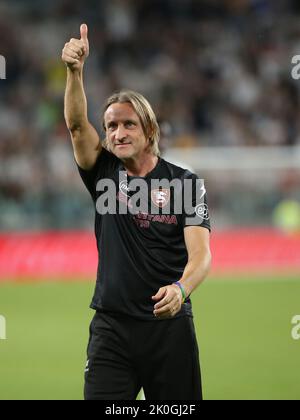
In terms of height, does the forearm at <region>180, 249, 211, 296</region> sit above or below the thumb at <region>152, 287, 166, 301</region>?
above

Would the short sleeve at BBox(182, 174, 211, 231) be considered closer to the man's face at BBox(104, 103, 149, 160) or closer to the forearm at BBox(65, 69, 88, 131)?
the man's face at BBox(104, 103, 149, 160)

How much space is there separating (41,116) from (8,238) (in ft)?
14.7

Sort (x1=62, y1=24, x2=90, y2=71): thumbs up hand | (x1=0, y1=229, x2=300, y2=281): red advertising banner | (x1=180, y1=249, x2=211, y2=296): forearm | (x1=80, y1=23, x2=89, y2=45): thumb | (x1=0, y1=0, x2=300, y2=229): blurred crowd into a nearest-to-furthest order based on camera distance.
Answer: (x1=180, y1=249, x2=211, y2=296): forearm, (x1=62, y1=24, x2=90, y2=71): thumbs up hand, (x1=80, y1=23, x2=89, y2=45): thumb, (x1=0, y1=229, x2=300, y2=281): red advertising banner, (x1=0, y1=0, x2=300, y2=229): blurred crowd

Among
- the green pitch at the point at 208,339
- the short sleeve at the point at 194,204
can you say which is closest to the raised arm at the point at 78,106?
the short sleeve at the point at 194,204

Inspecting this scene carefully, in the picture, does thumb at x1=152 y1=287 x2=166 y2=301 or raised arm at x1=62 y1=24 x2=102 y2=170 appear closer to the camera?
thumb at x1=152 y1=287 x2=166 y2=301

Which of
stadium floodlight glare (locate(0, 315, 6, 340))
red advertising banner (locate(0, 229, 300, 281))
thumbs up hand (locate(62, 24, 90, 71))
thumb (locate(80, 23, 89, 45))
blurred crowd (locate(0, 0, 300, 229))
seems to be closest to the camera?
thumbs up hand (locate(62, 24, 90, 71))

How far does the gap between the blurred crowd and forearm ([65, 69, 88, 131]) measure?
12105 mm

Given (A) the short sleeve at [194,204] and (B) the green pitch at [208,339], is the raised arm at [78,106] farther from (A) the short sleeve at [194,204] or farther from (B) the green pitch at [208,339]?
(B) the green pitch at [208,339]

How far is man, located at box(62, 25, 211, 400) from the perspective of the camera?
16.6 feet

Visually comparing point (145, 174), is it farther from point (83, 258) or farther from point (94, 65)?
point (94, 65)

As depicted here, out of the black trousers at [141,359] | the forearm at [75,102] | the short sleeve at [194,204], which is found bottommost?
the black trousers at [141,359]

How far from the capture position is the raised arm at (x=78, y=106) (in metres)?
5.04

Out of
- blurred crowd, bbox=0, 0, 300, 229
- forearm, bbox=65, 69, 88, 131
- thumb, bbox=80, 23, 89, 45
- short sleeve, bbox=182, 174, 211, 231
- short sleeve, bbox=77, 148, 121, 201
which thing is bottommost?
short sleeve, bbox=182, 174, 211, 231

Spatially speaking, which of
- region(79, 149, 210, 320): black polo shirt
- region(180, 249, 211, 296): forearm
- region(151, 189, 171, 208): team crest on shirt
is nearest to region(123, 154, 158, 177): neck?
region(79, 149, 210, 320): black polo shirt
